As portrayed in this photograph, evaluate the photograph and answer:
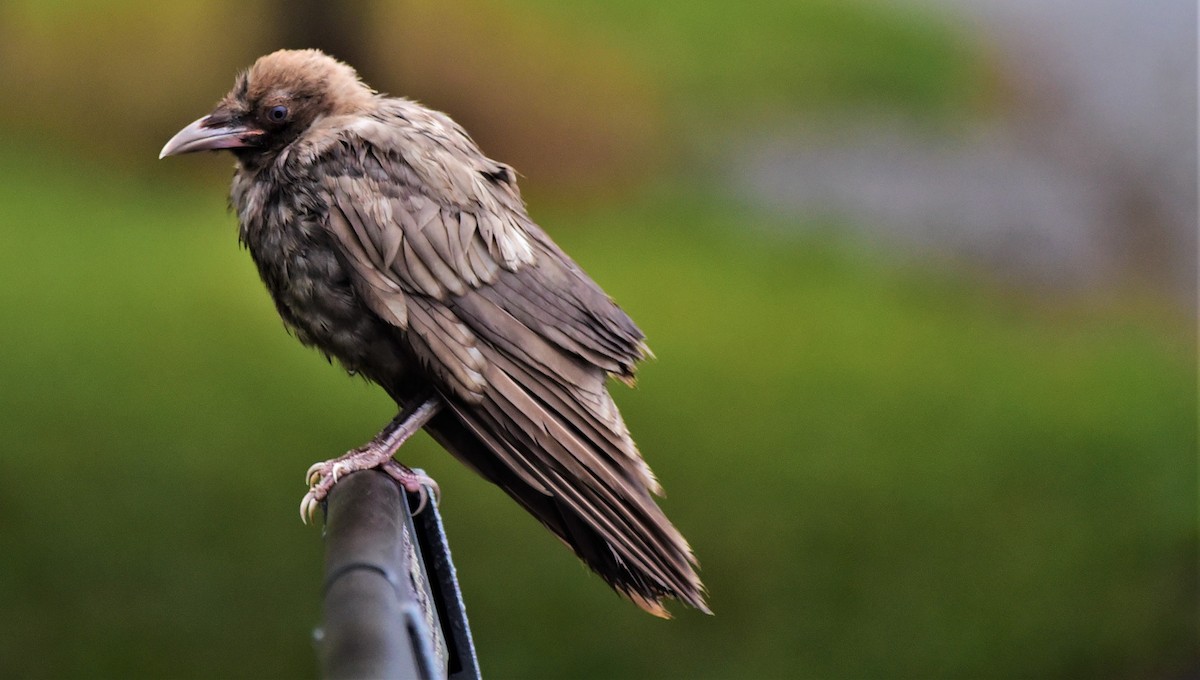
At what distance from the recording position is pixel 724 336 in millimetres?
3889

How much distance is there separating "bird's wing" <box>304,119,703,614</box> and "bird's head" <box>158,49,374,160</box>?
0.23m

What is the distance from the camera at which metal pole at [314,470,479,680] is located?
3.10 ft

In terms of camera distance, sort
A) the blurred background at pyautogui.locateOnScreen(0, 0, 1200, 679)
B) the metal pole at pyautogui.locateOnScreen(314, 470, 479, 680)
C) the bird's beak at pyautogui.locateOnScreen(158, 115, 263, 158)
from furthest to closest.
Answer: the blurred background at pyautogui.locateOnScreen(0, 0, 1200, 679), the bird's beak at pyautogui.locateOnScreen(158, 115, 263, 158), the metal pole at pyautogui.locateOnScreen(314, 470, 479, 680)

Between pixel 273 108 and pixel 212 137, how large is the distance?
0.43ft

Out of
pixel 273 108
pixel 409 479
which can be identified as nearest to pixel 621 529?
pixel 409 479

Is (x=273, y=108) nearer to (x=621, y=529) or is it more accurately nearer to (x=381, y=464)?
(x=381, y=464)

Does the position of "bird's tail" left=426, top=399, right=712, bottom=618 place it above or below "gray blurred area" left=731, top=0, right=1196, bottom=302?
below

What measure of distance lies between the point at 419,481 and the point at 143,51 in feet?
6.80

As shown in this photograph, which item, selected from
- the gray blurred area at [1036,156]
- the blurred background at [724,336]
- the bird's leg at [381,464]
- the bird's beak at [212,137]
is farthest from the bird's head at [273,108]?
the gray blurred area at [1036,156]

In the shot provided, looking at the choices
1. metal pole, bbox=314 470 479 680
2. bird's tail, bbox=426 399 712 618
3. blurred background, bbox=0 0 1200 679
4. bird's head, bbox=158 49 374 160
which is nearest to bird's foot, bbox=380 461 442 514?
bird's tail, bbox=426 399 712 618

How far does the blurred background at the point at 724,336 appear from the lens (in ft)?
Result: 12.2

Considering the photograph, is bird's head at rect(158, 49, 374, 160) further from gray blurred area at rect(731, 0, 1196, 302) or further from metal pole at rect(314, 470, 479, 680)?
gray blurred area at rect(731, 0, 1196, 302)

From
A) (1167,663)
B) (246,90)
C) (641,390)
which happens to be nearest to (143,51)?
(246,90)

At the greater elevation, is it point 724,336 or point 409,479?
point 724,336
